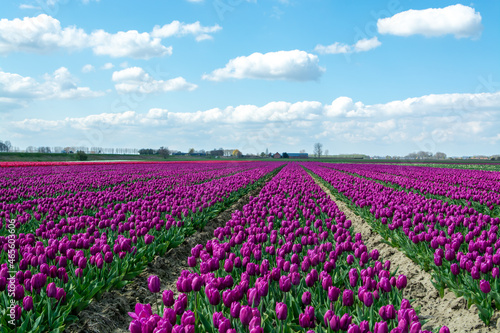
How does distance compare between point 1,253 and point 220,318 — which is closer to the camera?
point 220,318

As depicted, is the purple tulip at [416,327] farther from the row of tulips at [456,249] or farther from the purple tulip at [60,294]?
the purple tulip at [60,294]

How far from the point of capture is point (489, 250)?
518 centimetres

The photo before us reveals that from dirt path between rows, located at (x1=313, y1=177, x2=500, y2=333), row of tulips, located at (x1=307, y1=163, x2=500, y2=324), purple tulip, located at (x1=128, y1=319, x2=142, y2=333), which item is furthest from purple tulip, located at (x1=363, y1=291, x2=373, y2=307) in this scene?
purple tulip, located at (x1=128, y1=319, x2=142, y2=333)

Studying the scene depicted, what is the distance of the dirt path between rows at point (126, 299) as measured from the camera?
452 cm

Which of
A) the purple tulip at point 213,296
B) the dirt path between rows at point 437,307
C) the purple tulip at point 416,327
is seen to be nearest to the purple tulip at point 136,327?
the purple tulip at point 213,296

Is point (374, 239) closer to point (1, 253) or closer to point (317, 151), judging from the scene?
point (1, 253)

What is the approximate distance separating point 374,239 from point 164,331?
7.79 meters

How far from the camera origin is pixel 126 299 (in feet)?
17.7

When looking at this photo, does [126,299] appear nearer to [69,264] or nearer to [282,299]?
[69,264]

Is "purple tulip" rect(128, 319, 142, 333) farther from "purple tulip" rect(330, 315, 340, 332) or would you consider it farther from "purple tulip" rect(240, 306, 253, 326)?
"purple tulip" rect(330, 315, 340, 332)

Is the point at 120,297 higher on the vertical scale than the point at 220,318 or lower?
lower

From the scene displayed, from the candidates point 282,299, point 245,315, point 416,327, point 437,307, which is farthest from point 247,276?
point 437,307

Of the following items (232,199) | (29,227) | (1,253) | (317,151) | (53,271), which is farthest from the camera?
(317,151)

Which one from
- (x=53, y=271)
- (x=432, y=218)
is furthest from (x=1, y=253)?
(x=432, y=218)
